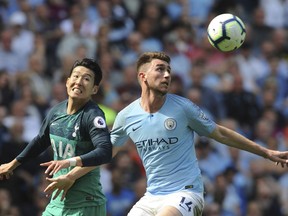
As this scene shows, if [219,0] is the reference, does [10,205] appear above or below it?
below

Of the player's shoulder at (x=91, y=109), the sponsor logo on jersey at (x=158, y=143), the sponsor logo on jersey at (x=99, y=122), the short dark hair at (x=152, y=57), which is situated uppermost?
the short dark hair at (x=152, y=57)

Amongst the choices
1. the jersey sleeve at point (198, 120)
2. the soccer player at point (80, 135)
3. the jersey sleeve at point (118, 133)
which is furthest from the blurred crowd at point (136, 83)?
the jersey sleeve at point (198, 120)

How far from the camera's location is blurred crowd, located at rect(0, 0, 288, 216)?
1434 centimetres

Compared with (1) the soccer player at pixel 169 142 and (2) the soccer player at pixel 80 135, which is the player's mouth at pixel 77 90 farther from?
(1) the soccer player at pixel 169 142

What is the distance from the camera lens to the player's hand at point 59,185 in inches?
341

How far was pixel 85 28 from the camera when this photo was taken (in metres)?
17.2

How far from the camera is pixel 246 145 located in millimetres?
9523

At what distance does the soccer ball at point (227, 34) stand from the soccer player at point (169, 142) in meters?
1.10

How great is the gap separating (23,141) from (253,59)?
680 cm

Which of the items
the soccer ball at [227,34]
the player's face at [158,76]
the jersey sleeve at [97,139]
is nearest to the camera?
the jersey sleeve at [97,139]

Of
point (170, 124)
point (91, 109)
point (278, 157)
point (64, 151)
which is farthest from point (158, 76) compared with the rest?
point (278, 157)

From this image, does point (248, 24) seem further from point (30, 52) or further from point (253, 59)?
point (30, 52)

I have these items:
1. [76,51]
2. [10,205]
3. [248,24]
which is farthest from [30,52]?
[248,24]

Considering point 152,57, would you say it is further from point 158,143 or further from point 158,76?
point 158,143
